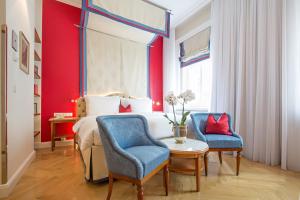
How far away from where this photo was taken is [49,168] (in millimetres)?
2725

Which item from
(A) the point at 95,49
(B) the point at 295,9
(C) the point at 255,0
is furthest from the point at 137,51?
(B) the point at 295,9

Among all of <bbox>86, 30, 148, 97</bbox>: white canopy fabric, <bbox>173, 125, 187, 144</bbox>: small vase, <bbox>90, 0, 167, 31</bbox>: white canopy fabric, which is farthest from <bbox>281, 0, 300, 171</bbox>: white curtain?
<bbox>86, 30, 148, 97</bbox>: white canopy fabric

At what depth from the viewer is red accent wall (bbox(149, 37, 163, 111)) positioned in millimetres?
5523

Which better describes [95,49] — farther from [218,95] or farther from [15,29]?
[218,95]

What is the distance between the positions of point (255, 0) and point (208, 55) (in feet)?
4.54

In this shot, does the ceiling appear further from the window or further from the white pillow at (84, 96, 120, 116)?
the white pillow at (84, 96, 120, 116)

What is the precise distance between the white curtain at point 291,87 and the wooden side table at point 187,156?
53.4 inches

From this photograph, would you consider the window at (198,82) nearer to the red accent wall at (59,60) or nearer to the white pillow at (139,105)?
the white pillow at (139,105)

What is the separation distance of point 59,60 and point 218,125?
3.47 m

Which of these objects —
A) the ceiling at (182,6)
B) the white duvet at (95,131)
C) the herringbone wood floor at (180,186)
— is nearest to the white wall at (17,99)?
the herringbone wood floor at (180,186)

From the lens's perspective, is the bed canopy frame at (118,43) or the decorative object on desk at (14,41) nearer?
the decorative object on desk at (14,41)

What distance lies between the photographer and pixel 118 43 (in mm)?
4742

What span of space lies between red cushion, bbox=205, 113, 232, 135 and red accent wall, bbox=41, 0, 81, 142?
9.73ft

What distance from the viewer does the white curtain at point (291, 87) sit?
2570mm
